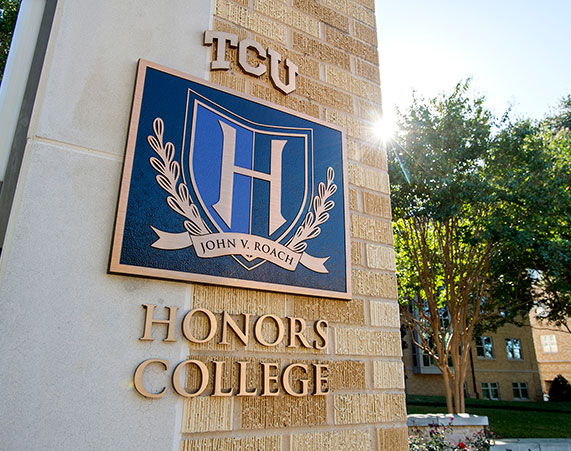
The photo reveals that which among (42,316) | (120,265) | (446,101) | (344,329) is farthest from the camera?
(446,101)

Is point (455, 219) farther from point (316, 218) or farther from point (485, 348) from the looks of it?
point (485, 348)

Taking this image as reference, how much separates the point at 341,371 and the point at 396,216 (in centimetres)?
899

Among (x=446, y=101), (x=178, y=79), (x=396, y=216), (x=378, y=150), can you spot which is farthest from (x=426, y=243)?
(x=178, y=79)

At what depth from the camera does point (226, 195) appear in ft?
5.44

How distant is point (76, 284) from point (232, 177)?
2.26 ft

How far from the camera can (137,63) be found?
1.69m

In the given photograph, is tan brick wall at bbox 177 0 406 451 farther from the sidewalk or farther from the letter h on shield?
the sidewalk

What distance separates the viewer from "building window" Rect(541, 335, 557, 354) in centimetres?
Answer: 2532

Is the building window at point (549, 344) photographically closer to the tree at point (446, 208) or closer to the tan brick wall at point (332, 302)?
the tree at point (446, 208)

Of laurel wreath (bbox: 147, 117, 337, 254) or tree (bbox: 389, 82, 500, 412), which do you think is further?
tree (bbox: 389, 82, 500, 412)

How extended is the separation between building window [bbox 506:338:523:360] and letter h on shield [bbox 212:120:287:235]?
2354 centimetres

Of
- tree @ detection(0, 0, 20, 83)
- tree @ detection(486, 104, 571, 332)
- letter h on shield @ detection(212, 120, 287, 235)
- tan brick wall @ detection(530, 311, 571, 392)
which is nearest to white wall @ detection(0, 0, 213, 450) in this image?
letter h on shield @ detection(212, 120, 287, 235)

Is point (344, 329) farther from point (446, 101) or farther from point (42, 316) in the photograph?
point (446, 101)

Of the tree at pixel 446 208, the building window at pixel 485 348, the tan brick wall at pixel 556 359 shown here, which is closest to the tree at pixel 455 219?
the tree at pixel 446 208
